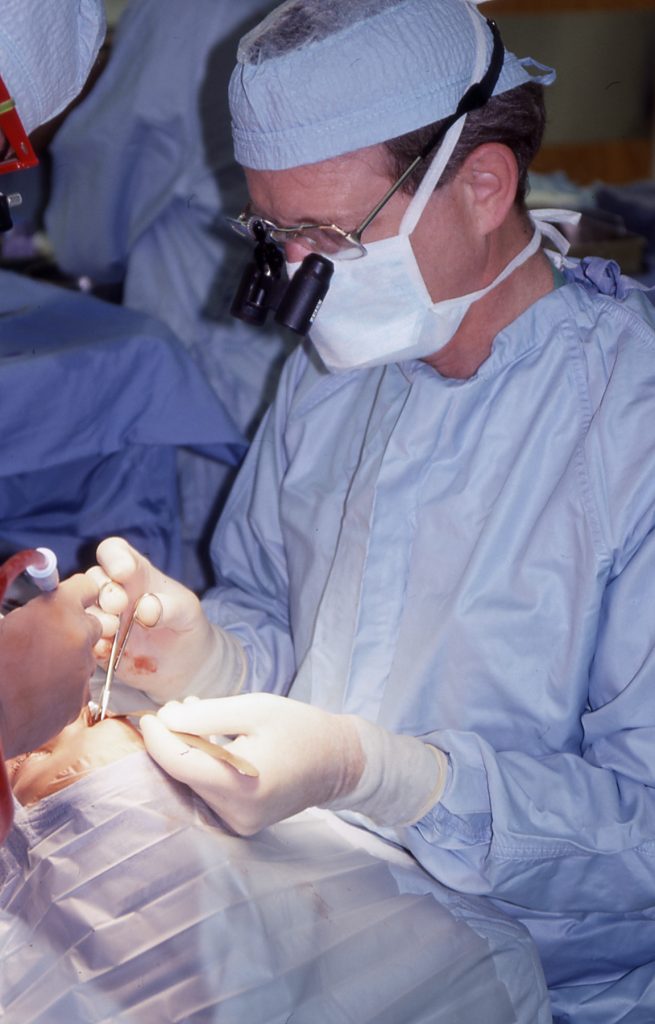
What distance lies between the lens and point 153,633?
166cm

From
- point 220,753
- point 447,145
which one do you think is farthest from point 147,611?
point 447,145

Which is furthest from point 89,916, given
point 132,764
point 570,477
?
point 570,477

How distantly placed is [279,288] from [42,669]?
632mm

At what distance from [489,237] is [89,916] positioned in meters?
1.02

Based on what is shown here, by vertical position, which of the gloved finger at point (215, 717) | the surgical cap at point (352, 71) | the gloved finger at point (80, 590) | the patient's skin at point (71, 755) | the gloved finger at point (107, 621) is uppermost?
the surgical cap at point (352, 71)

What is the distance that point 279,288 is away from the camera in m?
1.54

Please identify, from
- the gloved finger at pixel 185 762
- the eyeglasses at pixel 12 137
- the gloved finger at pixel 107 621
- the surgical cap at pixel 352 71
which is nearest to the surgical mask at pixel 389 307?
the surgical cap at pixel 352 71

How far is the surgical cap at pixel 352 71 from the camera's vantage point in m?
1.41

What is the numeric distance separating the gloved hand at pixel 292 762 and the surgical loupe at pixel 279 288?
0.51 metres

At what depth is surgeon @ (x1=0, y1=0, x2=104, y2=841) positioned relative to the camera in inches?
47.4

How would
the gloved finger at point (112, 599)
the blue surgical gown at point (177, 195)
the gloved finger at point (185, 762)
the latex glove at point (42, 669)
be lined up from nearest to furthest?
the latex glove at point (42, 669) < the gloved finger at point (185, 762) < the gloved finger at point (112, 599) < the blue surgical gown at point (177, 195)

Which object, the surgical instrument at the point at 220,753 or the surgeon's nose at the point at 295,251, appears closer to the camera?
the surgical instrument at the point at 220,753

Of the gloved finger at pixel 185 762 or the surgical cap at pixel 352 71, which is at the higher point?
the surgical cap at pixel 352 71

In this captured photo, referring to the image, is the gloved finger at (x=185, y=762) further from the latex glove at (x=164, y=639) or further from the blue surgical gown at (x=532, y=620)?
the blue surgical gown at (x=532, y=620)
